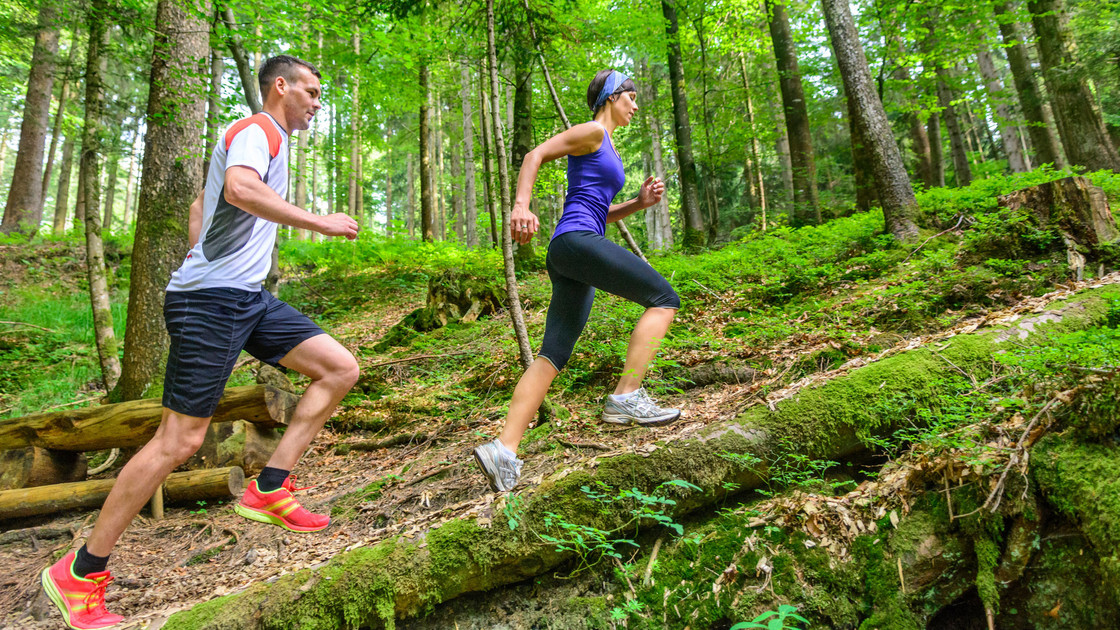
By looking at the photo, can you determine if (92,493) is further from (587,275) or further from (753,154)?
(753,154)

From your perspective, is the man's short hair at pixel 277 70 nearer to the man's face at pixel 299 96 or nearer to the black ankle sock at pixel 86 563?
the man's face at pixel 299 96

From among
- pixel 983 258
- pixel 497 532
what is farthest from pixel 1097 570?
pixel 983 258

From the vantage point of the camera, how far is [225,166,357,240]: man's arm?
2.43 m

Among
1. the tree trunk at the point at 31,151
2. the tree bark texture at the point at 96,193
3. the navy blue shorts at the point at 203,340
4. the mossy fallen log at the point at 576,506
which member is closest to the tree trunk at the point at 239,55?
the tree bark texture at the point at 96,193

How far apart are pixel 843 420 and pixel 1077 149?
408 inches

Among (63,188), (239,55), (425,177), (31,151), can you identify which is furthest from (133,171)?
(239,55)

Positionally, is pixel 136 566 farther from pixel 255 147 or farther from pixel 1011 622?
pixel 1011 622

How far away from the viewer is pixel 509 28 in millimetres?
5297

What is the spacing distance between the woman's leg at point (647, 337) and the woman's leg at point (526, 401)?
0.52 m

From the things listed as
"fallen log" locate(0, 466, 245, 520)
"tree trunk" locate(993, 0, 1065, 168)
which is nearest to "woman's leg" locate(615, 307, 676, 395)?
"fallen log" locate(0, 466, 245, 520)

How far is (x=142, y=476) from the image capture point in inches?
94.2

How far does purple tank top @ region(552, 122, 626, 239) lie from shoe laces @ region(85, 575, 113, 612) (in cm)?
268

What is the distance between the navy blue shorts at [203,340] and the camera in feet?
8.03

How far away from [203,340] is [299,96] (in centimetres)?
135
